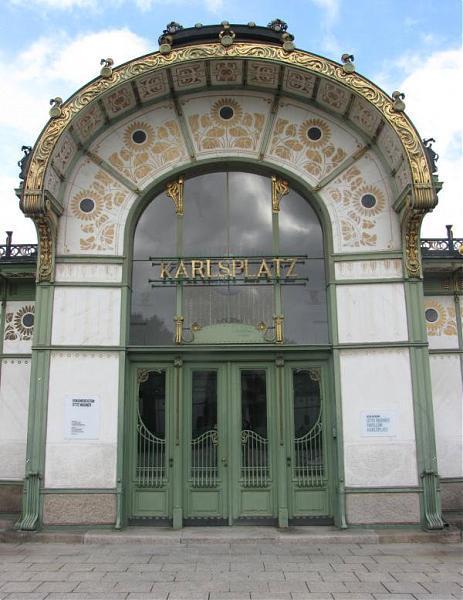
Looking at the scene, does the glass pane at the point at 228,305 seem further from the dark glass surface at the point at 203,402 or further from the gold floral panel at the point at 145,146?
the gold floral panel at the point at 145,146

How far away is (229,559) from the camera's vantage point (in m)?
7.27

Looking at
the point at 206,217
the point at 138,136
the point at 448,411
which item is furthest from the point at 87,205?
the point at 448,411

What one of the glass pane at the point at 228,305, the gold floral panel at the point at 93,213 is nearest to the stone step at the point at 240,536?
the glass pane at the point at 228,305

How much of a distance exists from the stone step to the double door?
47 centimetres

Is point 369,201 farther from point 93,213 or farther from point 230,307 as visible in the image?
point 93,213

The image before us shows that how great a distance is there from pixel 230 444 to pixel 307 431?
48.9 inches

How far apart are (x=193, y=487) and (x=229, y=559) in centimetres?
174

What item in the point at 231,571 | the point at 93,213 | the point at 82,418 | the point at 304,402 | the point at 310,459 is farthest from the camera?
the point at 93,213

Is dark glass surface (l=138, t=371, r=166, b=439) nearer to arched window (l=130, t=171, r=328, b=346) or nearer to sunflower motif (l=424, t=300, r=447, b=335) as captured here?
arched window (l=130, t=171, r=328, b=346)

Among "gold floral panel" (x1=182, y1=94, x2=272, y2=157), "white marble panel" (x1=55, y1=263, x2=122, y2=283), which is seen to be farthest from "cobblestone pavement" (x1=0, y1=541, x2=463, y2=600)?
"gold floral panel" (x1=182, y1=94, x2=272, y2=157)

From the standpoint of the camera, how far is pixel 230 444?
8938 mm

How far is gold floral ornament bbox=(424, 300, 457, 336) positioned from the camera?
389 inches

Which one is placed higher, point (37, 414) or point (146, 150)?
point (146, 150)

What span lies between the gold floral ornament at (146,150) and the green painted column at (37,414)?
7.92 ft
